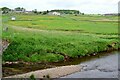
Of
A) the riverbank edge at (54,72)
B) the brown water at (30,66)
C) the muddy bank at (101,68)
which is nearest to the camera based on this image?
the riverbank edge at (54,72)

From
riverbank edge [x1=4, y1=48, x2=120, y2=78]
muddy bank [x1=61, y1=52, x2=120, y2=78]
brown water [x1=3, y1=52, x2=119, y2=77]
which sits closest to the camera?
riverbank edge [x1=4, y1=48, x2=120, y2=78]

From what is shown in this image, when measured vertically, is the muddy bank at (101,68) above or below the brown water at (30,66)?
below

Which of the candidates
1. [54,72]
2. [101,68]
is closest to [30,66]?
[54,72]

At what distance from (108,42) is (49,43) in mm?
12552

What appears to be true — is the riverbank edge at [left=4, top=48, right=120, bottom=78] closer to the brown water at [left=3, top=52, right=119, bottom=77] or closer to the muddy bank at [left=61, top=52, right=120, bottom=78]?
the muddy bank at [left=61, top=52, right=120, bottom=78]

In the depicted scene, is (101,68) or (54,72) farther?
(101,68)

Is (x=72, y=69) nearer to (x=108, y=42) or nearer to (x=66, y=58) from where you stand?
(x=66, y=58)

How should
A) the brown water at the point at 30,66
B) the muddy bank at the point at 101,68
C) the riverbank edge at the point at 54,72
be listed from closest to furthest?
the riverbank edge at the point at 54,72, the muddy bank at the point at 101,68, the brown water at the point at 30,66

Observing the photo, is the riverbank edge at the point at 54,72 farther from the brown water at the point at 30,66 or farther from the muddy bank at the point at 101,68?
the brown water at the point at 30,66

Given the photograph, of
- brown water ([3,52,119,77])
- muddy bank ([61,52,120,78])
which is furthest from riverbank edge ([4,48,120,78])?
brown water ([3,52,119,77])

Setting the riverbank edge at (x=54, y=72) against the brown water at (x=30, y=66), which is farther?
the brown water at (x=30, y=66)

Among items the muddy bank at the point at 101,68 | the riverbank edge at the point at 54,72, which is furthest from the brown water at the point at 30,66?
the riverbank edge at the point at 54,72

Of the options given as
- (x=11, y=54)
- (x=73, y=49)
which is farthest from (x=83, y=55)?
(x=11, y=54)

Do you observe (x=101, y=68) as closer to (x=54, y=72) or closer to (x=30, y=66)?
(x=54, y=72)
